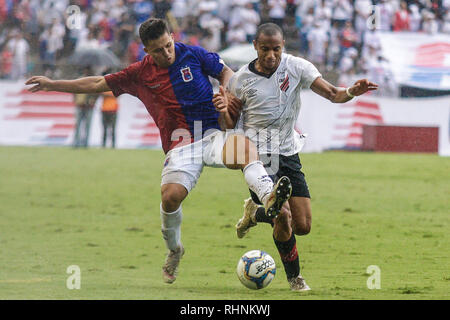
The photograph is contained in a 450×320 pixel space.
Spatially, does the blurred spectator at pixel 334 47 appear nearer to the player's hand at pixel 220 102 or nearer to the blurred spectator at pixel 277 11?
the blurred spectator at pixel 277 11

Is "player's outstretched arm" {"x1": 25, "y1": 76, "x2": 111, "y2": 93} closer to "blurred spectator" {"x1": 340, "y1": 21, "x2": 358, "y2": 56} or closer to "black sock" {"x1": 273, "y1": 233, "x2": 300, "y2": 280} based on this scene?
"black sock" {"x1": 273, "y1": 233, "x2": 300, "y2": 280}

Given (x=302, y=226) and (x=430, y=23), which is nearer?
(x=302, y=226)

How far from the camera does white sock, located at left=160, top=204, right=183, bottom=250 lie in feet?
27.8

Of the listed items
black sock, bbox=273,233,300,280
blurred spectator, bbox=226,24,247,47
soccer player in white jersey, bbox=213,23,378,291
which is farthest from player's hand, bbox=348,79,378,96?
blurred spectator, bbox=226,24,247,47

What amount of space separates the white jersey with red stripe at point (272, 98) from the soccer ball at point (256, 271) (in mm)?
1037

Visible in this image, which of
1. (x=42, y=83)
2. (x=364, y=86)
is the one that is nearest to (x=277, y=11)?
(x=42, y=83)

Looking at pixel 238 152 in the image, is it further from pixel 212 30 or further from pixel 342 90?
pixel 212 30

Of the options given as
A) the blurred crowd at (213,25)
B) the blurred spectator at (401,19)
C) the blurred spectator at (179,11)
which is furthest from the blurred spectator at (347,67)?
the blurred spectator at (179,11)

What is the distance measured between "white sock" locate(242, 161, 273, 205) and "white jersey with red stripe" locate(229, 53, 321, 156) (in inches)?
19.4

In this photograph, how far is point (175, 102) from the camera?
8.56 meters

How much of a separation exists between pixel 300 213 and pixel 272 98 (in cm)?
112

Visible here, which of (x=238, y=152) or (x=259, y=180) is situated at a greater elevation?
(x=238, y=152)

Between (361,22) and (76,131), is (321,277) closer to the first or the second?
(76,131)

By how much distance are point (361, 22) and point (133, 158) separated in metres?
8.41
